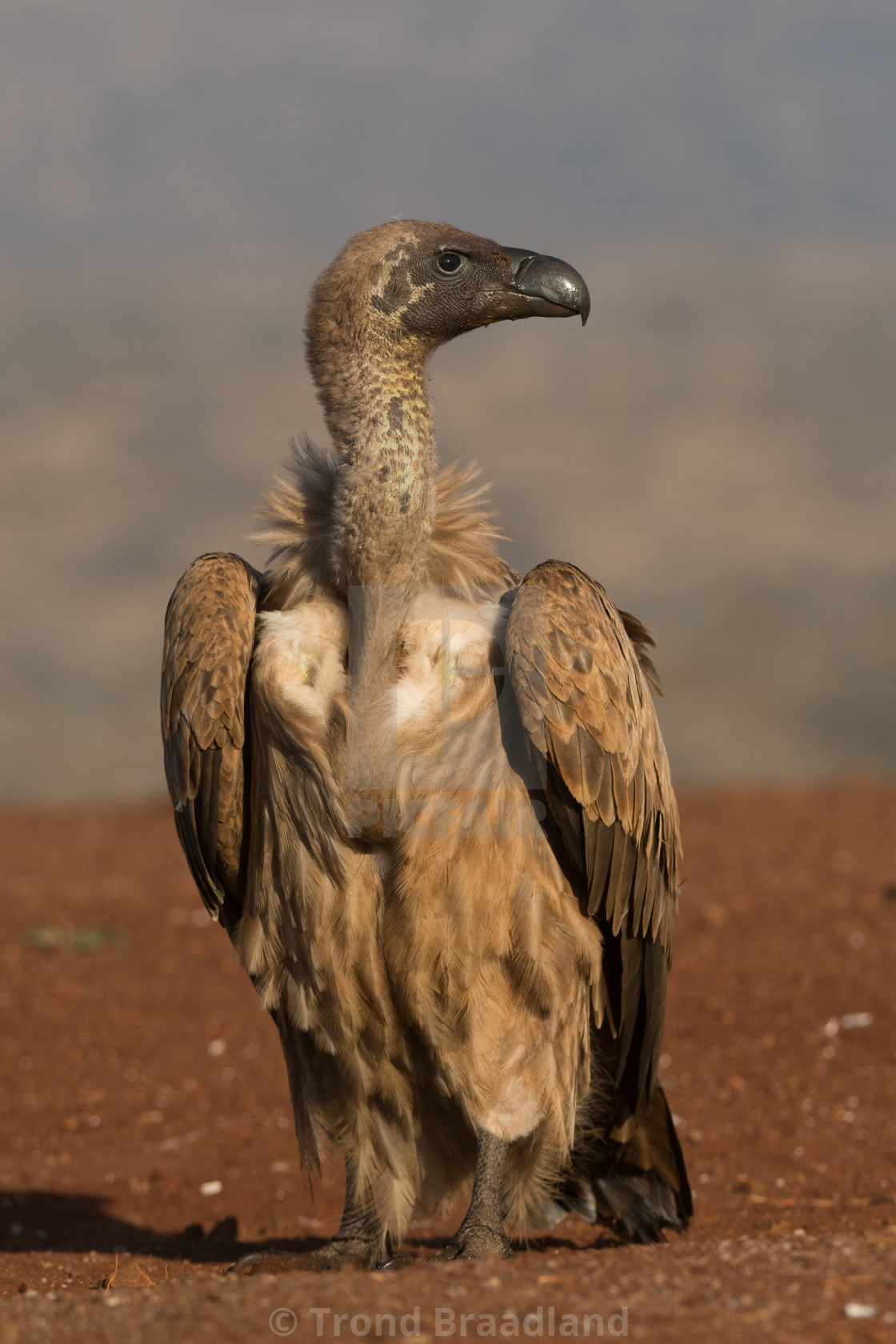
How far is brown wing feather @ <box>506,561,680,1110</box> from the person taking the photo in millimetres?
4715

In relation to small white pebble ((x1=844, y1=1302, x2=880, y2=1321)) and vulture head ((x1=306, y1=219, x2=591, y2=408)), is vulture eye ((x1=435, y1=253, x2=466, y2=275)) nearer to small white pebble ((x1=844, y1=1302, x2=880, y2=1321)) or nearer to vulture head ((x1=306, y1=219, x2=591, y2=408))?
vulture head ((x1=306, y1=219, x2=591, y2=408))

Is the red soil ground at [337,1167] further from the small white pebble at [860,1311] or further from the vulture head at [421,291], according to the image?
the vulture head at [421,291]

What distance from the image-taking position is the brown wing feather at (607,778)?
15.5ft

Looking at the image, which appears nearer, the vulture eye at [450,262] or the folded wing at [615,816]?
the folded wing at [615,816]

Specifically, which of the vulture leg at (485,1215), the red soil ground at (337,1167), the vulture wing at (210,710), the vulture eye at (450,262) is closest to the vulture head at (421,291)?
the vulture eye at (450,262)

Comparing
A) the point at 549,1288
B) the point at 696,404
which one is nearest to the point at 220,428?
the point at 696,404

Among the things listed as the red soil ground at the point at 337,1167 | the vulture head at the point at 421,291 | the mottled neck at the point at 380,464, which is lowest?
the red soil ground at the point at 337,1167

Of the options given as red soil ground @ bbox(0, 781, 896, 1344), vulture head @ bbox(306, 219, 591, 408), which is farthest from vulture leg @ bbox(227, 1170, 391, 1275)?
vulture head @ bbox(306, 219, 591, 408)

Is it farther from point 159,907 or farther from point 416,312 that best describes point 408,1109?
point 159,907

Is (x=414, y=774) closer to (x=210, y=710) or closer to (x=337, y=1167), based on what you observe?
(x=210, y=710)

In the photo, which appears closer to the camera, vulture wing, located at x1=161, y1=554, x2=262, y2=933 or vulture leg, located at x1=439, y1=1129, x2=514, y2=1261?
vulture wing, located at x1=161, y1=554, x2=262, y2=933

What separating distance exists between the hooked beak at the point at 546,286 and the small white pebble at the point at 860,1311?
3107 millimetres

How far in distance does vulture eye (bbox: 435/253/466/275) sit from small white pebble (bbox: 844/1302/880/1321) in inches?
131

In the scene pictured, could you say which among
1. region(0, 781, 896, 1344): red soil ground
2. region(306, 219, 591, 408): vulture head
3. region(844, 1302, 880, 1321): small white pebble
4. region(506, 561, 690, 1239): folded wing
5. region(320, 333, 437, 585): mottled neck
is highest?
region(306, 219, 591, 408): vulture head
